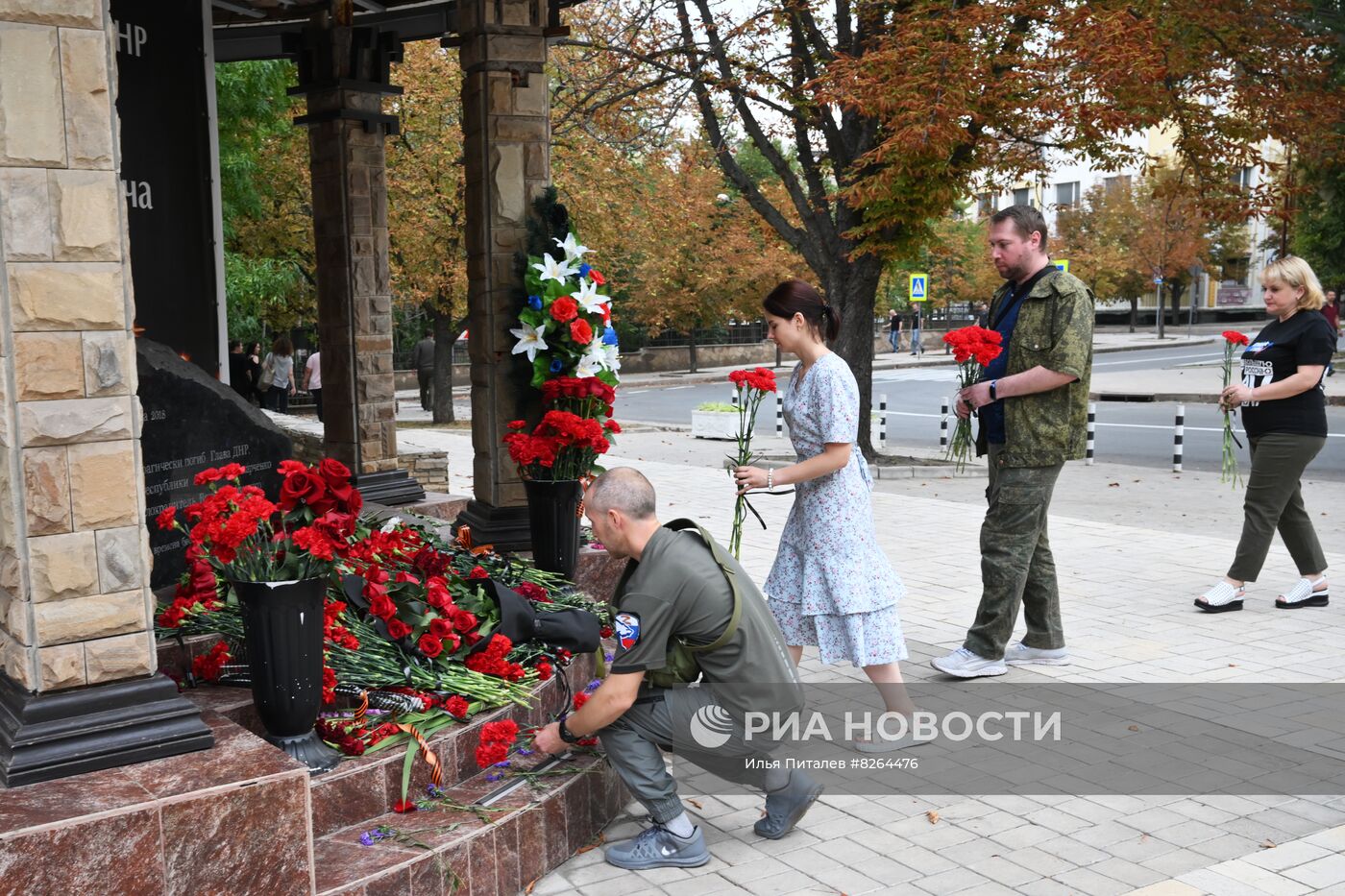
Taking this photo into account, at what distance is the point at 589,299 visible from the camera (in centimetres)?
652

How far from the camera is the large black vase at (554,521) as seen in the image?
20.9ft

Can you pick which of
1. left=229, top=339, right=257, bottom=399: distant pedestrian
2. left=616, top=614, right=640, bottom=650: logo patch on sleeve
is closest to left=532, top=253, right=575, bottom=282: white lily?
left=616, top=614, right=640, bottom=650: logo patch on sleeve

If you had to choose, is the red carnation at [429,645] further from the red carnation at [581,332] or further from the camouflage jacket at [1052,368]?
the camouflage jacket at [1052,368]

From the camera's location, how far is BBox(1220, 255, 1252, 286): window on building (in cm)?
5680

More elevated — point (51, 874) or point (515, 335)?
point (515, 335)

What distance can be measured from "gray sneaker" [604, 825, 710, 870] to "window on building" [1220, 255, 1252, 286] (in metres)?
58.2

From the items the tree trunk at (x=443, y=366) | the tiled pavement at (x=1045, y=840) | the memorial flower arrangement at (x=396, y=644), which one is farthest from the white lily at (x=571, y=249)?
the tree trunk at (x=443, y=366)

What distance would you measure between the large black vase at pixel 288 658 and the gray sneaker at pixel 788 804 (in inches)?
60.4

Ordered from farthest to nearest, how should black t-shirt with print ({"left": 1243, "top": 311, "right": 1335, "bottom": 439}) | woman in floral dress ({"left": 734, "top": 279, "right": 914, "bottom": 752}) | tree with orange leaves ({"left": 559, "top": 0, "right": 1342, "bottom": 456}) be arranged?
tree with orange leaves ({"left": 559, "top": 0, "right": 1342, "bottom": 456}) → black t-shirt with print ({"left": 1243, "top": 311, "right": 1335, "bottom": 439}) → woman in floral dress ({"left": 734, "top": 279, "right": 914, "bottom": 752})

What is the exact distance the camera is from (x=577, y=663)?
5516mm

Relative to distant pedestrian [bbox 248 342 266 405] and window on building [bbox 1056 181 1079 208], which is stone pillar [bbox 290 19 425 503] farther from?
window on building [bbox 1056 181 1079 208]

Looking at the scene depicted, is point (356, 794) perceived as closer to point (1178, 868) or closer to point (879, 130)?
point (1178, 868)

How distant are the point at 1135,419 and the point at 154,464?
781 inches

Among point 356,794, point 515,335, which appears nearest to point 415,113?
point 515,335
